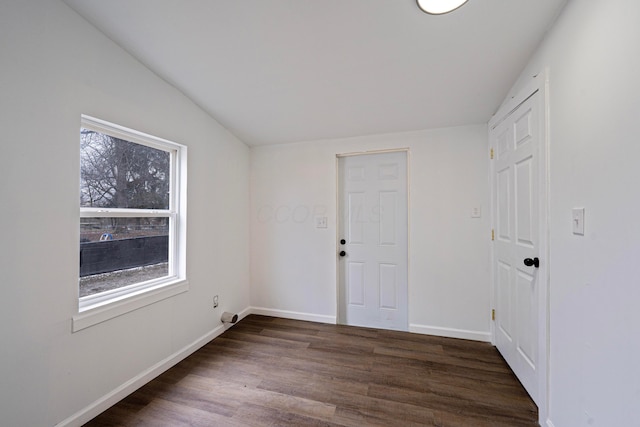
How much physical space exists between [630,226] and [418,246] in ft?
5.87

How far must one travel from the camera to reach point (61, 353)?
148 centimetres

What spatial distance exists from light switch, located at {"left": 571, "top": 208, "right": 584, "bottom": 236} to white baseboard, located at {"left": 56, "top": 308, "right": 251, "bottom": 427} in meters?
2.94

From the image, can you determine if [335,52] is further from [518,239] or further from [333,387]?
[333,387]

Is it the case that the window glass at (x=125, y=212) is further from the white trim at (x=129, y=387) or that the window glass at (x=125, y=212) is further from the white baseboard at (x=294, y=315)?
the white baseboard at (x=294, y=315)

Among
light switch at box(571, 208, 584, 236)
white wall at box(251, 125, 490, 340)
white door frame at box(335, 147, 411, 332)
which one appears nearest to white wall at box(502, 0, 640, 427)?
light switch at box(571, 208, 584, 236)

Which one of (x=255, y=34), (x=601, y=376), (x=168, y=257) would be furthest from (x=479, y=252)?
(x=168, y=257)

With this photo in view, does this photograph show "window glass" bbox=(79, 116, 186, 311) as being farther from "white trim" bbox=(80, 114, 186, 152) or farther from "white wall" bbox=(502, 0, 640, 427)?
"white wall" bbox=(502, 0, 640, 427)

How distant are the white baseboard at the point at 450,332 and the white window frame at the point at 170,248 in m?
2.39

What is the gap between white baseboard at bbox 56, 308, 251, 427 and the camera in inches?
60.6

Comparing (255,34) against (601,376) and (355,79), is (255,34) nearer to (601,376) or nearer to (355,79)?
(355,79)

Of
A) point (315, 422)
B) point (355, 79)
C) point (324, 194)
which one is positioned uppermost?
point (355, 79)

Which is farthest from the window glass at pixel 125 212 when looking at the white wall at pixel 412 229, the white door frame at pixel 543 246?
the white door frame at pixel 543 246

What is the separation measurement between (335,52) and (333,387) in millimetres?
2440

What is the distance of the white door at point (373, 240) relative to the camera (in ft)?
9.31
